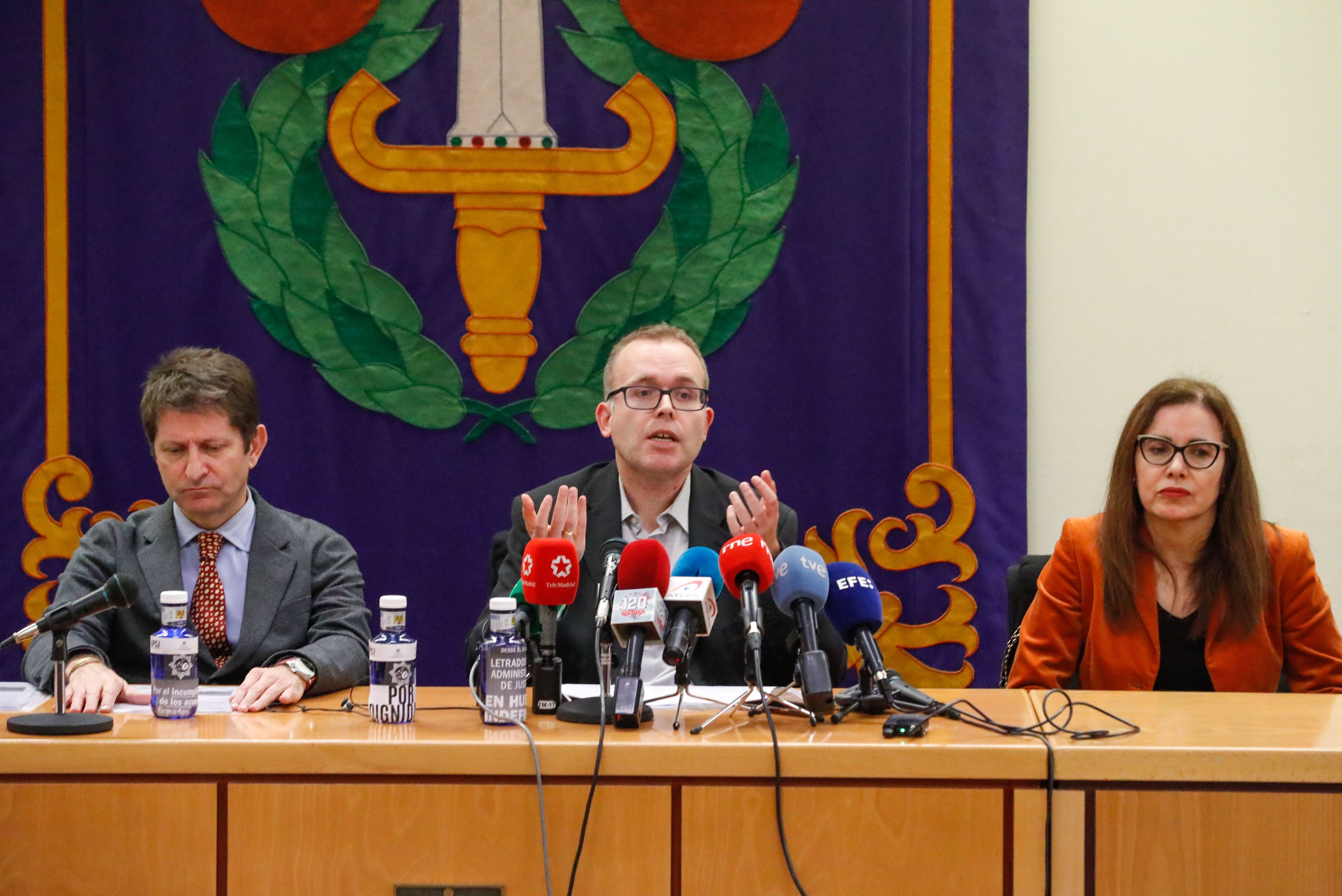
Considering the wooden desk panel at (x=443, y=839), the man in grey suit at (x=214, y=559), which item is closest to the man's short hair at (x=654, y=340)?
the man in grey suit at (x=214, y=559)

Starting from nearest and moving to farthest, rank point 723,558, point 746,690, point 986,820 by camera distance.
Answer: point 986,820
point 723,558
point 746,690

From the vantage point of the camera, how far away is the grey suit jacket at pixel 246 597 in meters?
2.23

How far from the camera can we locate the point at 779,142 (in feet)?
10.9

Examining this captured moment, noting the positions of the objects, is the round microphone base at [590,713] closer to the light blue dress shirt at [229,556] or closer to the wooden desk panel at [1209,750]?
the wooden desk panel at [1209,750]

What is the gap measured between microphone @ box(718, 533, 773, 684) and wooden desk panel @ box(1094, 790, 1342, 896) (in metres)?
0.52

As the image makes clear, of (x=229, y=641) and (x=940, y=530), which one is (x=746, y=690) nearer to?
(x=229, y=641)

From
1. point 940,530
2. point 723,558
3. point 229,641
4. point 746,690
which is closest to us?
point 723,558

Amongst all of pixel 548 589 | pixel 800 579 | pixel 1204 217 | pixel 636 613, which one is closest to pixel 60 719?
pixel 548 589

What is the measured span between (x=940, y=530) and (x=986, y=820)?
1.86 meters

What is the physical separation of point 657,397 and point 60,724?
4.16ft

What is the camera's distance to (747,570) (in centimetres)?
169

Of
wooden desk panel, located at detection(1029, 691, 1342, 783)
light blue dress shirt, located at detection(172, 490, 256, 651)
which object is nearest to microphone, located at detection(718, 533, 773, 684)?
wooden desk panel, located at detection(1029, 691, 1342, 783)

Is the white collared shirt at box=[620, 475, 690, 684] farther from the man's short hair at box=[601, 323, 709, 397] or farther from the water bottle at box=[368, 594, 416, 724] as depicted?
the water bottle at box=[368, 594, 416, 724]

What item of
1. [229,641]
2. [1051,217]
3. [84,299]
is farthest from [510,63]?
[229,641]
